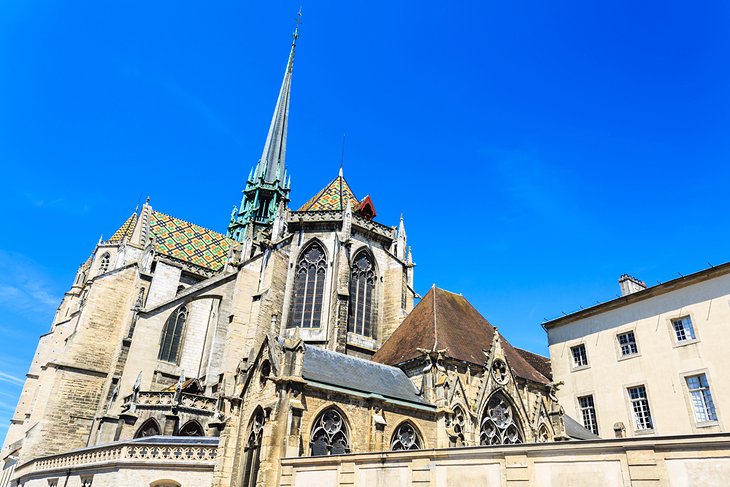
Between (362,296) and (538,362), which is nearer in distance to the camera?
(362,296)

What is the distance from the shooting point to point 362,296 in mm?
25562

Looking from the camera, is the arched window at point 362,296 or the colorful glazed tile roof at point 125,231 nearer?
the arched window at point 362,296

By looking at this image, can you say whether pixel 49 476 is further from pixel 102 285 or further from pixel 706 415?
pixel 706 415

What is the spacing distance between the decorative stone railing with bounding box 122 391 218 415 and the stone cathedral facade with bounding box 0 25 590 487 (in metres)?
0.10

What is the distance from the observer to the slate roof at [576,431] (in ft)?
63.1

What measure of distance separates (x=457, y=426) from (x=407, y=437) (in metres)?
2.01

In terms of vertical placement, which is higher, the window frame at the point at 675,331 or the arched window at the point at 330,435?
the window frame at the point at 675,331

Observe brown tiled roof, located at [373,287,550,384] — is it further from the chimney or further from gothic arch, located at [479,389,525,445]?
the chimney

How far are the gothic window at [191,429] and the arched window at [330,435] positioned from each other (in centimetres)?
986

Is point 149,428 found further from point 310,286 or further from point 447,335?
point 447,335

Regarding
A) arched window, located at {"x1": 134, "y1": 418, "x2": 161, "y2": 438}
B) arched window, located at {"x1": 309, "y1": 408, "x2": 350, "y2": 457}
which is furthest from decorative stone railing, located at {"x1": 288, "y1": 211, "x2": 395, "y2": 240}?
arched window, located at {"x1": 309, "y1": 408, "x2": 350, "y2": 457}

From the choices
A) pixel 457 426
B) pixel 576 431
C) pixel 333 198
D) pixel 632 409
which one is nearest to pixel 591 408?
pixel 632 409

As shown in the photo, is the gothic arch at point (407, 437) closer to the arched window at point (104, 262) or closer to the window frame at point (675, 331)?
the window frame at point (675, 331)

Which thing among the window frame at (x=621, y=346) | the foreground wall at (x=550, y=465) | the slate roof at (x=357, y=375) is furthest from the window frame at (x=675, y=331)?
the foreground wall at (x=550, y=465)
